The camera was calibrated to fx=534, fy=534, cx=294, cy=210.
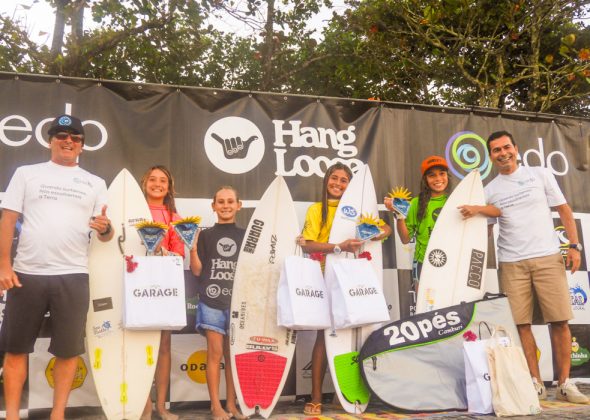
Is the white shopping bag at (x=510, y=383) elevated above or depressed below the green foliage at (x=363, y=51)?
below

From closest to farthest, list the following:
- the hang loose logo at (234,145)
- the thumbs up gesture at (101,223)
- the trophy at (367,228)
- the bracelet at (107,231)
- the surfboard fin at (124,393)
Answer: the thumbs up gesture at (101,223) → the bracelet at (107,231) → the surfboard fin at (124,393) → the trophy at (367,228) → the hang loose logo at (234,145)

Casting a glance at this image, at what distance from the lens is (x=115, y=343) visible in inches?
131

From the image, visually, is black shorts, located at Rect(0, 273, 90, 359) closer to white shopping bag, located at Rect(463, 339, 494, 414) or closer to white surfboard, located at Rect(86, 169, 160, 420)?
white surfboard, located at Rect(86, 169, 160, 420)

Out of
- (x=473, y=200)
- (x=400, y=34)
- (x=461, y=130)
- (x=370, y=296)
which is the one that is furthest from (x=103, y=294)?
(x=400, y=34)

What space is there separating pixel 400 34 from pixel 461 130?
13.2 feet

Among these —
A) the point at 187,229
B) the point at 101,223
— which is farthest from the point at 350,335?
the point at 101,223

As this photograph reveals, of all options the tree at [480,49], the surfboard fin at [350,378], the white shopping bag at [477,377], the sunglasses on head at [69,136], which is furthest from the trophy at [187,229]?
the tree at [480,49]

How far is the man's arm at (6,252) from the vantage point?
8.96 ft

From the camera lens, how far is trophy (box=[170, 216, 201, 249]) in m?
3.25

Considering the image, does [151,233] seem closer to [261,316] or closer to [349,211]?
[261,316]

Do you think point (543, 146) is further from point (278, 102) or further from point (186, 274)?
point (186, 274)

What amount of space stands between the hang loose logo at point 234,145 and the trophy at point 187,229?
0.95m

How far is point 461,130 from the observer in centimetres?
476

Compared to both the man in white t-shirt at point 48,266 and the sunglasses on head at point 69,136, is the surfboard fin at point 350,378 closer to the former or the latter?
the man in white t-shirt at point 48,266
